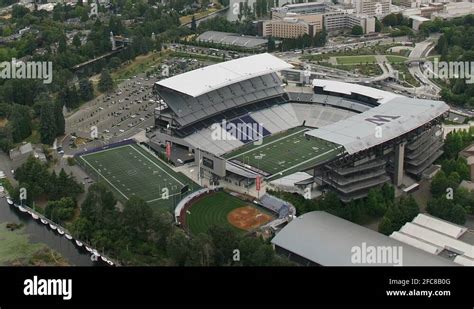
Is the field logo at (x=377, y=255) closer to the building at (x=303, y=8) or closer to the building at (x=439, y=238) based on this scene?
the building at (x=439, y=238)

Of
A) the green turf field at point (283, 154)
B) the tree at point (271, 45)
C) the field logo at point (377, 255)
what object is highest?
the tree at point (271, 45)

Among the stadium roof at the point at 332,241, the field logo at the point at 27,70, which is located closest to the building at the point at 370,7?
the field logo at the point at 27,70

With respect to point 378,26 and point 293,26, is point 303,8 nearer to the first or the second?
point 293,26

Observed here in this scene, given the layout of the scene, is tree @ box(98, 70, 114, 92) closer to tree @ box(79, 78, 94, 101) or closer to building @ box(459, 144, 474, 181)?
tree @ box(79, 78, 94, 101)

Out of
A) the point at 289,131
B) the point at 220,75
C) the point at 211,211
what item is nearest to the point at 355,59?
the point at 289,131

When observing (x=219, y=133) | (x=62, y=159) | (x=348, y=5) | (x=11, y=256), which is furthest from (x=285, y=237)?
(x=348, y=5)

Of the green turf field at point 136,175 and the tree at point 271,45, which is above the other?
the tree at point 271,45
